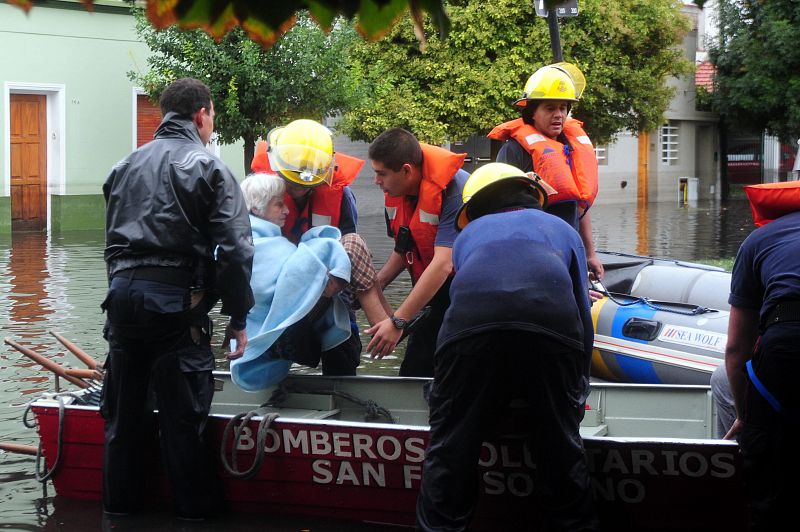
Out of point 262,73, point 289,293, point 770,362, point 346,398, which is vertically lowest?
point 346,398

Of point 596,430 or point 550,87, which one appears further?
point 550,87

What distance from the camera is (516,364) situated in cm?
467

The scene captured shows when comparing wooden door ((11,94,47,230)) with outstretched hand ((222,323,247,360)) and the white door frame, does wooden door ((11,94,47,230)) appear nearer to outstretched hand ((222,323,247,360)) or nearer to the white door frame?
the white door frame

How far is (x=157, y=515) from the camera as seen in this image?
234 inches

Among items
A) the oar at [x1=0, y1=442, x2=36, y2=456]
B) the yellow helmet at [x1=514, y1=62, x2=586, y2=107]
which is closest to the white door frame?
the oar at [x1=0, y1=442, x2=36, y2=456]

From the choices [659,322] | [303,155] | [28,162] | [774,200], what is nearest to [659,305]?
[659,322]

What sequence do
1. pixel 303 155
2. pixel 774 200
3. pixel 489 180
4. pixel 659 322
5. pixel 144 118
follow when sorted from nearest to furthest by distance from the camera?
pixel 774 200 → pixel 489 180 → pixel 303 155 → pixel 659 322 → pixel 144 118

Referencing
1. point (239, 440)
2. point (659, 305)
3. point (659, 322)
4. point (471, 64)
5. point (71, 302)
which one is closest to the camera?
point (239, 440)

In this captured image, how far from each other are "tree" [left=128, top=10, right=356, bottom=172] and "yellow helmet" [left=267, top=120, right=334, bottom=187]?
13.8 m

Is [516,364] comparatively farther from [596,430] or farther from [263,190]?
[263,190]

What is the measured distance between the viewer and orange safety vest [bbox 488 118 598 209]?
6.89 metres

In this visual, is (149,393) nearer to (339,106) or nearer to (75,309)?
(75,309)

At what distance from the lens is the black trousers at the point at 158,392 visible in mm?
5523

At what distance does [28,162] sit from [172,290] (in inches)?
760
